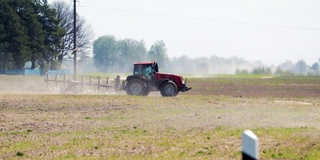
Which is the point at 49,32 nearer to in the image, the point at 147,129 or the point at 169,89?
the point at 169,89

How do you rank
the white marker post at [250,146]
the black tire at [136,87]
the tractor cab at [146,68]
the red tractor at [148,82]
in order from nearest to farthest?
the white marker post at [250,146] → the black tire at [136,87] → the red tractor at [148,82] → the tractor cab at [146,68]

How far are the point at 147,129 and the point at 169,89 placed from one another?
21328 millimetres

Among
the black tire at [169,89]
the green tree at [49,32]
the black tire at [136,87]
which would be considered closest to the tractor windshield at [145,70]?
the black tire at [136,87]

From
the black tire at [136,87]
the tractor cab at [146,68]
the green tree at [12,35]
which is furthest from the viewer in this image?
the green tree at [12,35]

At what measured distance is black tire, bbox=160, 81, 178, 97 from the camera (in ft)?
139

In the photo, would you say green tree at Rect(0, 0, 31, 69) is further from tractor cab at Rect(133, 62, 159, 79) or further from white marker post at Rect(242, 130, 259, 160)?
white marker post at Rect(242, 130, 259, 160)

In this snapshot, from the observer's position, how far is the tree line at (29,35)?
77875 millimetres

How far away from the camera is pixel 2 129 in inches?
808

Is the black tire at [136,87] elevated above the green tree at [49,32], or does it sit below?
below

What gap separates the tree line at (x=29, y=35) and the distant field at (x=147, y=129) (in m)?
44.9

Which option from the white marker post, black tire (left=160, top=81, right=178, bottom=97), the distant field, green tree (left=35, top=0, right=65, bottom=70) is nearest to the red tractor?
black tire (left=160, top=81, right=178, bottom=97)

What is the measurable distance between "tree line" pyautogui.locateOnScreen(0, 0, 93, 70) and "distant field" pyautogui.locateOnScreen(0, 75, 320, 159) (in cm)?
4490

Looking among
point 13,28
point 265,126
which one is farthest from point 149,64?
point 13,28

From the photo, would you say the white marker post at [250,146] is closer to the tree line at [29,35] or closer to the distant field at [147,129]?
the distant field at [147,129]
